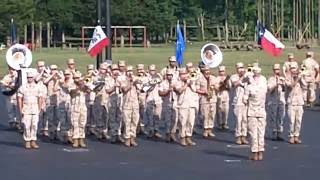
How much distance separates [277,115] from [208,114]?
1.66m

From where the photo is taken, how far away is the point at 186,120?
2150cm

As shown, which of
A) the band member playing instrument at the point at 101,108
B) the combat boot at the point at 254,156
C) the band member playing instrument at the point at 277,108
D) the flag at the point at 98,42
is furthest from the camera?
the flag at the point at 98,42

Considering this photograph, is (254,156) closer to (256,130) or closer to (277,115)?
(256,130)

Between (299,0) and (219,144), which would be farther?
(299,0)

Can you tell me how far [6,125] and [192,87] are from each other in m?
6.93

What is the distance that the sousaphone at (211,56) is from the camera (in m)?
24.7

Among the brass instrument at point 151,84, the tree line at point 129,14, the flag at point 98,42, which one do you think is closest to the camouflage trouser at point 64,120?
the brass instrument at point 151,84

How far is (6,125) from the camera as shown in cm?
2653

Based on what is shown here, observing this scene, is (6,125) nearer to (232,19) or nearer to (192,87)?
(192,87)

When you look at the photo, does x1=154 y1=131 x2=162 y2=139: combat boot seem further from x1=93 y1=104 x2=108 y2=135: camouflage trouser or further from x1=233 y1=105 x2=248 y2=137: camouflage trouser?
x1=233 y1=105 x2=248 y2=137: camouflage trouser

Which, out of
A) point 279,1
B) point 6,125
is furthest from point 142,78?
point 279,1

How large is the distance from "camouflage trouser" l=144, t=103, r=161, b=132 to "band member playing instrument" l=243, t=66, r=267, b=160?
13.7 ft

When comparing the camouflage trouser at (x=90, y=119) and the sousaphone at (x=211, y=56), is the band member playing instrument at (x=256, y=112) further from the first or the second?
the sousaphone at (x=211, y=56)

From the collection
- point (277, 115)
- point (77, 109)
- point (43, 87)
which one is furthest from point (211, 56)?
point (43, 87)
